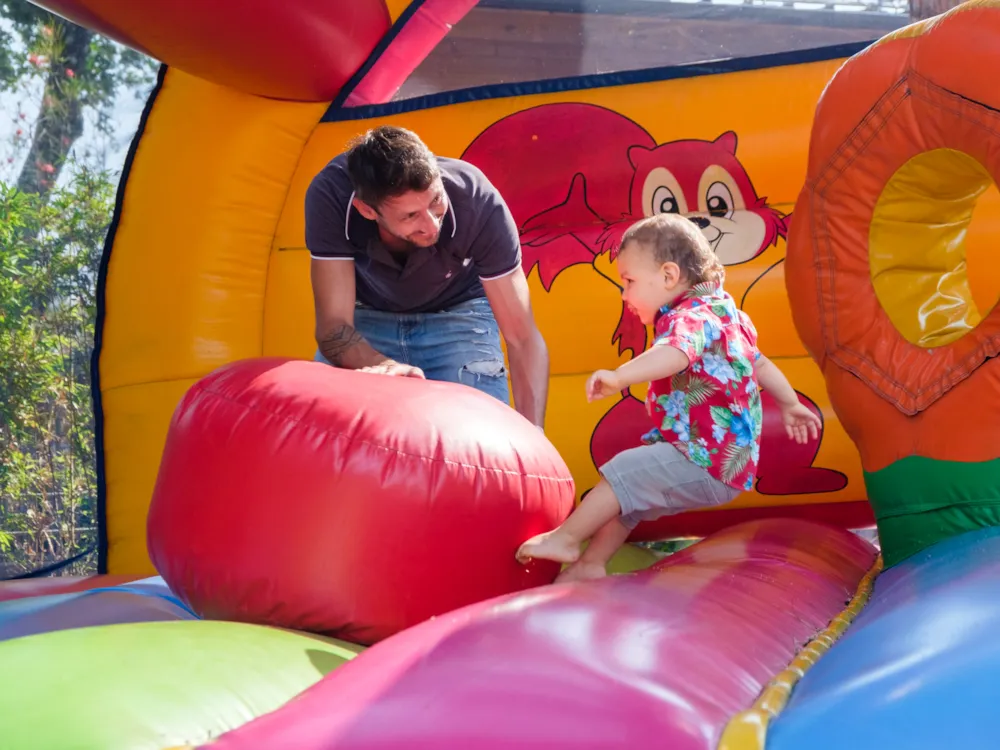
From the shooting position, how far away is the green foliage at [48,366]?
9.62 feet

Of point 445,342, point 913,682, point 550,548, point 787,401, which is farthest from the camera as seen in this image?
point 445,342

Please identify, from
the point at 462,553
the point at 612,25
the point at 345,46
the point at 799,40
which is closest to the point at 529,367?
the point at 462,553

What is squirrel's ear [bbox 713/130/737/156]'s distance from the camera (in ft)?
9.16

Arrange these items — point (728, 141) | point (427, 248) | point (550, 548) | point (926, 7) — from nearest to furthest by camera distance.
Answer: point (550, 548), point (427, 248), point (728, 141), point (926, 7)

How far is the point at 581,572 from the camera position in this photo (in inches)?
73.7

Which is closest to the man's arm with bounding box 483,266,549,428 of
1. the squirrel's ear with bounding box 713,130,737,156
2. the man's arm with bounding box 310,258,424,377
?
the man's arm with bounding box 310,258,424,377

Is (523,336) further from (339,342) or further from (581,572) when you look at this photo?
(581,572)

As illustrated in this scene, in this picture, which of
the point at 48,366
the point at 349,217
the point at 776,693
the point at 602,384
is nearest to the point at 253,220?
the point at 48,366

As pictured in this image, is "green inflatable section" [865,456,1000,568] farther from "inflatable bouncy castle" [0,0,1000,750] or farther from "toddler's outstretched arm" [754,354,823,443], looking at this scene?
"toddler's outstretched arm" [754,354,823,443]

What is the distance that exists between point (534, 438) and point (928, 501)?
661 mm

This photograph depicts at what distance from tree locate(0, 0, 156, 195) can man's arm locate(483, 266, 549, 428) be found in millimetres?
1481

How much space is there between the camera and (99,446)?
2.99m

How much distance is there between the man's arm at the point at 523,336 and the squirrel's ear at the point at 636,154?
0.71 metres

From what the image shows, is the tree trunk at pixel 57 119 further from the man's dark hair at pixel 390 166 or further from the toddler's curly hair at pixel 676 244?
the toddler's curly hair at pixel 676 244
